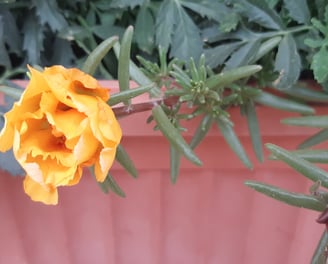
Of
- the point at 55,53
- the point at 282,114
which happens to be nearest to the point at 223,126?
the point at 282,114

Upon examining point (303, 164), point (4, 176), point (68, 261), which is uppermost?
point (303, 164)

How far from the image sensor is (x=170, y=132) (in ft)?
1.74

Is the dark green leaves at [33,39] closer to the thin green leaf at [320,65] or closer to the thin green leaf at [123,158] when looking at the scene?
the thin green leaf at [123,158]

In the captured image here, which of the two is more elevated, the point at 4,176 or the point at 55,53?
the point at 55,53

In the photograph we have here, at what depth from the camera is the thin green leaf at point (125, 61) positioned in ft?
1.71

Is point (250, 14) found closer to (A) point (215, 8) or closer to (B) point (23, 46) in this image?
(A) point (215, 8)

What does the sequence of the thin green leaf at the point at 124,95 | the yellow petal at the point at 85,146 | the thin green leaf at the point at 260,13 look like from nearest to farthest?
1. the yellow petal at the point at 85,146
2. the thin green leaf at the point at 124,95
3. the thin green leaf at the point at 260,13

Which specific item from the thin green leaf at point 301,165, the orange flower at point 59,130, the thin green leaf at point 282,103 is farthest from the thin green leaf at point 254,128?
the orange flower at point 59,130

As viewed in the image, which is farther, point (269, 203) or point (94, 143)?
point (269, 203)

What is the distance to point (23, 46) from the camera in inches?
25.6

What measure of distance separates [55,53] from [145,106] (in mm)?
166

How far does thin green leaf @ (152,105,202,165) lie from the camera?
0.52 metres

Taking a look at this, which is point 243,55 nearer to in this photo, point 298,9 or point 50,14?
point 298,9

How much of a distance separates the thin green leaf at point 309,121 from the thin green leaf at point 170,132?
96mm
